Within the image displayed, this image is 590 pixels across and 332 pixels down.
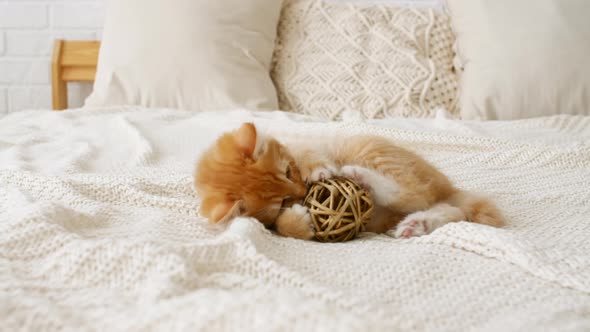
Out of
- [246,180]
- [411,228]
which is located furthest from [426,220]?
[246,180]

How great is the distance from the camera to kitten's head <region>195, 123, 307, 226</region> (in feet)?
3.00

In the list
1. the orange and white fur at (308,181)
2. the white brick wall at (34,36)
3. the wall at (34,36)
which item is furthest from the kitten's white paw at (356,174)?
the white brick wall at (34,36)

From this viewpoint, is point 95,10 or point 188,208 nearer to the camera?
point 188,208

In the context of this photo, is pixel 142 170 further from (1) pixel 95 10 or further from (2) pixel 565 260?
(1) pixel 95 10

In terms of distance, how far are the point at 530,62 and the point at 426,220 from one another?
118cm

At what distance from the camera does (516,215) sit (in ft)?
3.34

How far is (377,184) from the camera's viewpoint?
0.97 m

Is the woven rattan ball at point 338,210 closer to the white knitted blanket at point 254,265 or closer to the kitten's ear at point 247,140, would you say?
the white knitted blanket at point 254,265

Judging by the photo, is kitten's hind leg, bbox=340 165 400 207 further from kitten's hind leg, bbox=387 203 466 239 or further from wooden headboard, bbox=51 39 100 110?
wooden headboard, bbox=51 39 100 110

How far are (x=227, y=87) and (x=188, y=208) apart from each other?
41.5 inches

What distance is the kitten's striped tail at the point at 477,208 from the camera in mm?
928

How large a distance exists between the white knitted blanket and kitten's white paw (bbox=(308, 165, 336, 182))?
5.3 inches

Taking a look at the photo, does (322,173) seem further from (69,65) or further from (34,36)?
(34,36)

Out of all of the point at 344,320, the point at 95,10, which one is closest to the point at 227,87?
the point at 95,10
